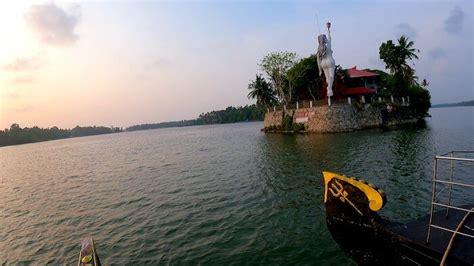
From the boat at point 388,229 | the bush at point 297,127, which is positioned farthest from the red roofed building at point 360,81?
the boat at point 388,229

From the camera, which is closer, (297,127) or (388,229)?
(388,229)

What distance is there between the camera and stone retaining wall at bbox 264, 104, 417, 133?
138ft

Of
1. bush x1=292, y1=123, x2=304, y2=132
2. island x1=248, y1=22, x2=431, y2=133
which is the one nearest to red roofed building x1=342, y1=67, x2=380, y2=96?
island x1=248, y1=22, x2=431, y2=133

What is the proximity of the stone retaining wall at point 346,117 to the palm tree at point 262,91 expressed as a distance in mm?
20163

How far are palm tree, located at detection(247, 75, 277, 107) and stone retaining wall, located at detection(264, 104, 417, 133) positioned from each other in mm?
20163

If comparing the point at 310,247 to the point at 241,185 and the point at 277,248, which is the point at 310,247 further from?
the point at 241,185

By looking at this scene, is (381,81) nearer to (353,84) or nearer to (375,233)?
(353,84)

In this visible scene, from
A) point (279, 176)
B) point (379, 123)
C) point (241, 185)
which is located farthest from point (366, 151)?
point (379, 123)

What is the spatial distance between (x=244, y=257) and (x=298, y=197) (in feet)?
19.7

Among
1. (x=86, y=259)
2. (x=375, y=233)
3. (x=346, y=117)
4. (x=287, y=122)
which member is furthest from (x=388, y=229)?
(x=287, y=122)

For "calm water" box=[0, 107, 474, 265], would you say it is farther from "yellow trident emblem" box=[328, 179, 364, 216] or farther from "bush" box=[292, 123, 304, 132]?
"bush" box=[292, 123, 304, 132]

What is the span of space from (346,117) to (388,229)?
37.5 meters

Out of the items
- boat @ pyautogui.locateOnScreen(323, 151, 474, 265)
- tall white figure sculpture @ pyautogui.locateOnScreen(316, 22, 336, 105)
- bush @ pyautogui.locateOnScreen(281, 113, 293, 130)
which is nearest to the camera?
boat @ pyautogui.locateOnScreen(323, 151, 474, 265)

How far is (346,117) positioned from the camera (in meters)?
42.1
